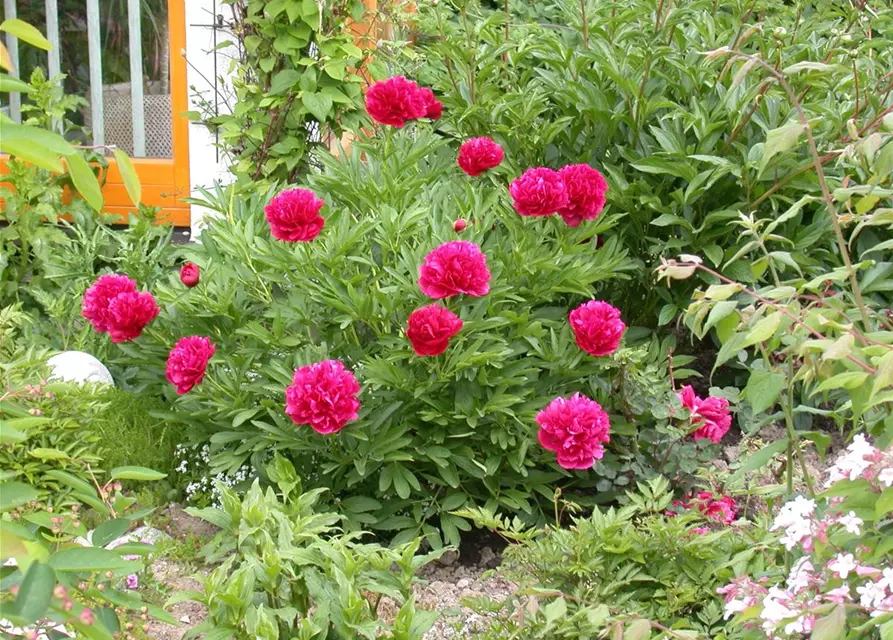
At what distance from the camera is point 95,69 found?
5324mm

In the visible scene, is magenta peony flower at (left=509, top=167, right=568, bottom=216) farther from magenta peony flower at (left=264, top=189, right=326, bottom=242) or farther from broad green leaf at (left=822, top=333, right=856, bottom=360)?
broad green leaf at (left=822, top=333, right=856, bottom=360)

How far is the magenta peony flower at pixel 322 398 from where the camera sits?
2.70 meters

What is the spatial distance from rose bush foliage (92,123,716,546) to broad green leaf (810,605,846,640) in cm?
125

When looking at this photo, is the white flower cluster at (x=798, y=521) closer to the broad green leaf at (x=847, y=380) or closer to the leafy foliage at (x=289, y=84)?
the broad green leaf at (x=847, y=380)

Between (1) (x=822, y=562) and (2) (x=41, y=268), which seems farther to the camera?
(2) (x=41, y=268)

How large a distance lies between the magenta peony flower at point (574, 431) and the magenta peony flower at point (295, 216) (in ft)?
2.63

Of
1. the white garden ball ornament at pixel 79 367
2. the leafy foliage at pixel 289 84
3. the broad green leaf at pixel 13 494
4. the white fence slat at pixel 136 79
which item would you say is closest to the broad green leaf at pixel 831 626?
the broad green leaf at pixel 13 494

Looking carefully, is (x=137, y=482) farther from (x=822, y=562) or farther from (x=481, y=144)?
(x=822, y=562)

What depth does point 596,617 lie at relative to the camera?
207cm

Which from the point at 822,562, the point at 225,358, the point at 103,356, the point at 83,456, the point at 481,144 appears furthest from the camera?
the point at 103,356

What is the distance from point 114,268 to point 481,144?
198 centimetres

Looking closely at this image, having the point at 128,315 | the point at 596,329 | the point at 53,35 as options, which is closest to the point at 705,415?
the point at 596,329

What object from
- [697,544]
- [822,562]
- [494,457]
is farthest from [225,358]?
[822,562]

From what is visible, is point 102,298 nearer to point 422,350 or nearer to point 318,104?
point 422,350
